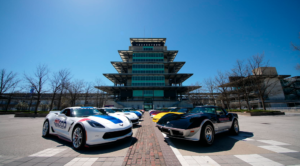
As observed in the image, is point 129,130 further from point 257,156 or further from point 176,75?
point 176,75

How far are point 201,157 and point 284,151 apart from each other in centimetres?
275

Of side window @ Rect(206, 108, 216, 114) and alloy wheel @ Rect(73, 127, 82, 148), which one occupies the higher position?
side window @ Rect(206, 108, 216, 114)

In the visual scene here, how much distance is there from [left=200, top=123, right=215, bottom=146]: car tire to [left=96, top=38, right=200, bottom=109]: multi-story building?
41062 millimetres

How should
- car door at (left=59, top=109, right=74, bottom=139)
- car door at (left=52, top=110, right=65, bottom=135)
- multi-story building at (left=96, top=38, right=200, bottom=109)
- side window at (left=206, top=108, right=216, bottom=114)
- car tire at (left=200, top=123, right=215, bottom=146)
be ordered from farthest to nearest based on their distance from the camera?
1. multi-story building at (left=96, top=38, right=200, bottom=109)
2. side window at (left=206, top=108, right=216, bottom=114)
3. car door at (left=52, top=110, right=65, bottom=135)
4. car door at (left=59, top=109, right=74, bottom=139)
5. car tire at (left=200, top=123, right=215, bottom=146)

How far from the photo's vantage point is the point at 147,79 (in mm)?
48219

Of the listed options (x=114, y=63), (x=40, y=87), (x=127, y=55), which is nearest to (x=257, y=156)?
(x=40, y=87)

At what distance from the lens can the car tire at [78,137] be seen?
147 inches

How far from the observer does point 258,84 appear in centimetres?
2159

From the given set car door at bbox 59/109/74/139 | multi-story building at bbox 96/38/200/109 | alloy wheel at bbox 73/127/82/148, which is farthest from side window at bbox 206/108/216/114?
multi-story building at bbox 96/38/200/109

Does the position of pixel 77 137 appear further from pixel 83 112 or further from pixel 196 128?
pixel 196 128

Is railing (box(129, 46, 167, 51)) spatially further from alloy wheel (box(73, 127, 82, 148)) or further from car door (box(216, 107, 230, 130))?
alloy wheel (box(73, 127, 82, 148))

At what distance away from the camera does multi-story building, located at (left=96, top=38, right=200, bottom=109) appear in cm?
4650

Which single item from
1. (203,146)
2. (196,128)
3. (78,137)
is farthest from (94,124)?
(203,146)

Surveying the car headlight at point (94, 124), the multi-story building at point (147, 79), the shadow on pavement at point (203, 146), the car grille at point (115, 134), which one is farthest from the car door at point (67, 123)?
the multi-story building at point (147, 79)
